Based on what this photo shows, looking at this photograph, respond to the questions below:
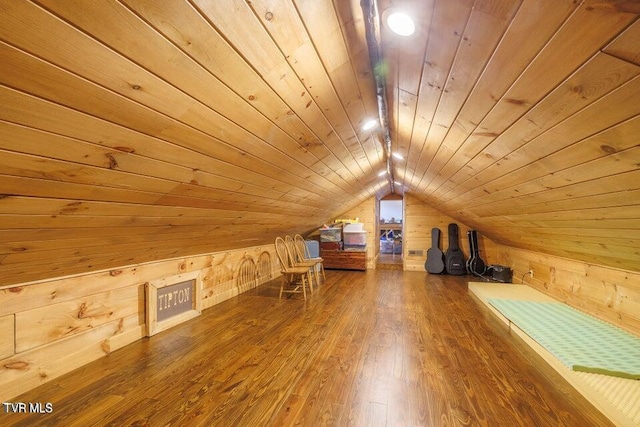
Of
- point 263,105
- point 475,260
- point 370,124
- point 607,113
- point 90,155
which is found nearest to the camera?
point 607,113

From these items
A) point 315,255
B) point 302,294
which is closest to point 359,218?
point 315,255

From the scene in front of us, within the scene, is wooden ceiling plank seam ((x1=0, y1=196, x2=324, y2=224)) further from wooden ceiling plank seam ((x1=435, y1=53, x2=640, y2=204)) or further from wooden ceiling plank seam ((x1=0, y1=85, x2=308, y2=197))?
wooden ceiling plank seam ((x1=435, y1=53, x2=640, y2=204))

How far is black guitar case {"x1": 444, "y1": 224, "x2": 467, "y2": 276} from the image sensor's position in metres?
6.02

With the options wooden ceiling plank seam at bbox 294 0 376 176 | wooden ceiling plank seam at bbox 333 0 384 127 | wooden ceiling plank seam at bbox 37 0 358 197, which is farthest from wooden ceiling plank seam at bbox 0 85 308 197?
wooden ceiling plank seam at bbox 333 0 384 127

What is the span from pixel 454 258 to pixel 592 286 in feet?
10.0

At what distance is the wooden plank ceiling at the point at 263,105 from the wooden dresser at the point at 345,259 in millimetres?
4172

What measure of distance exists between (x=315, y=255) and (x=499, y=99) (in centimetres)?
534

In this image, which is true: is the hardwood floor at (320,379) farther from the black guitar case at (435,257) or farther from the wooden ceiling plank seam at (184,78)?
the black guitar case at (435,257)

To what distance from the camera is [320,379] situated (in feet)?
6.78

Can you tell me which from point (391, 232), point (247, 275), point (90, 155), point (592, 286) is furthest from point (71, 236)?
point (391, 232)

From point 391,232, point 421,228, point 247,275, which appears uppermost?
point 421,228

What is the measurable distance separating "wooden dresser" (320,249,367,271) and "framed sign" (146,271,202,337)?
137 inches

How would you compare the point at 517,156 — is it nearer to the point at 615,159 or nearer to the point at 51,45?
the point at 615,159

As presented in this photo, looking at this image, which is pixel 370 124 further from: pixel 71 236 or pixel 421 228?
pixel 421 228
